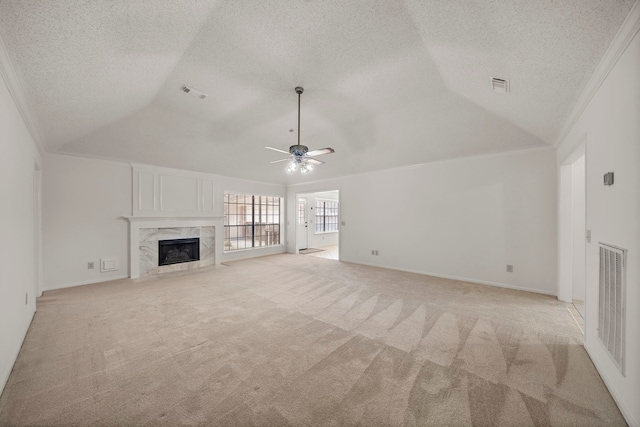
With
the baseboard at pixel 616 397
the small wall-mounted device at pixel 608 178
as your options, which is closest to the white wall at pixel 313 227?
the small wall-mounted device at pixel 608 178

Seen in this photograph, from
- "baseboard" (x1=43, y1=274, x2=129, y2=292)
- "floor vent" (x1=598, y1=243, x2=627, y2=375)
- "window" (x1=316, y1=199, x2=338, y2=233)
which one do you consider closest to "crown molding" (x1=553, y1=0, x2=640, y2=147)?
"floor vent" (x1=598, y1=243, x2=627, y2=375)

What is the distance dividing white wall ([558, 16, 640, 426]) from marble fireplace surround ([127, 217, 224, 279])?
22.6ft

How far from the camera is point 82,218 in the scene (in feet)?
15.1

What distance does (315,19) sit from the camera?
2160 millimetres

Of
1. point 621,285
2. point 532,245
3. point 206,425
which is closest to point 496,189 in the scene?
point 532,245

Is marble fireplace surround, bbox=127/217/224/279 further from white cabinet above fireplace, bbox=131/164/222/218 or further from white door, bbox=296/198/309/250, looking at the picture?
white door, bbox=296/198/309/250

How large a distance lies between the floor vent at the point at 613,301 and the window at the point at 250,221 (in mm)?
7168

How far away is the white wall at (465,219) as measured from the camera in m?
4.08

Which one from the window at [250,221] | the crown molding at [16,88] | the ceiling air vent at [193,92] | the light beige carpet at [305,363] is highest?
the ceiling air vent at [193,92]

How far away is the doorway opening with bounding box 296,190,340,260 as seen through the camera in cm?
862

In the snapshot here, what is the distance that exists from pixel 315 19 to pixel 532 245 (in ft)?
15.7

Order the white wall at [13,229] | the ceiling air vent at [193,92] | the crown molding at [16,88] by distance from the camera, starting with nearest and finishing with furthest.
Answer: the crown molding at [16,88], the white wall at [13,229], the ceiling air vent at [193,92]

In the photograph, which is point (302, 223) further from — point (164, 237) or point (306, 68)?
point (306, 68)

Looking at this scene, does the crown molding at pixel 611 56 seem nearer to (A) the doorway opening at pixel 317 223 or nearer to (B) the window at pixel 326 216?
(A) the doorway opening at pixel 317 223
